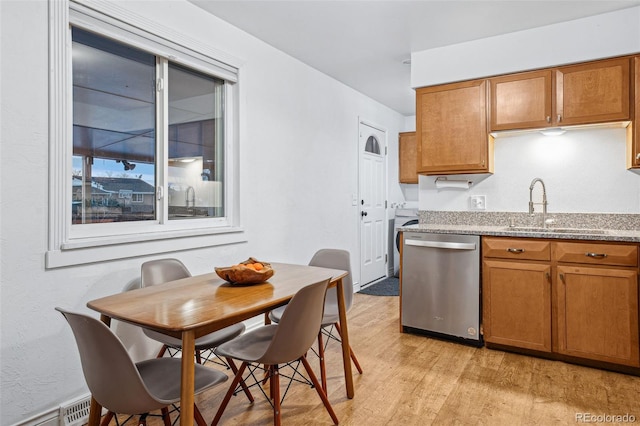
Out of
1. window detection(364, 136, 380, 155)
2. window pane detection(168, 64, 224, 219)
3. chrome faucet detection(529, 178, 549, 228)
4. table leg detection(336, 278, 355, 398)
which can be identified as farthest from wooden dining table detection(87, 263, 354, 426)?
window detection(364, 136, 380, 155)

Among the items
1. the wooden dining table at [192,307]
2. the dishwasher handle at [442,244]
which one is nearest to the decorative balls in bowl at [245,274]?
the wooden dining table at [192,307]

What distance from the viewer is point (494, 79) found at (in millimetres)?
3295

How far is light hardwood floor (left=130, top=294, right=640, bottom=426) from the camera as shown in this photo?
207cm

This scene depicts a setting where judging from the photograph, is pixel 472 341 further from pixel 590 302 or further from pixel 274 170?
pixel 274 170

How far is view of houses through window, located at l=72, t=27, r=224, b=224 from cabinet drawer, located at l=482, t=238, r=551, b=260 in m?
2.09

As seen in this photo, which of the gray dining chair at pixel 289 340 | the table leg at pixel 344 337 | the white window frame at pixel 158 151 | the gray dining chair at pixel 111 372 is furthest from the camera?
the table leg at pixel 344 337

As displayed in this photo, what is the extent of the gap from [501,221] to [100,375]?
10.5ft

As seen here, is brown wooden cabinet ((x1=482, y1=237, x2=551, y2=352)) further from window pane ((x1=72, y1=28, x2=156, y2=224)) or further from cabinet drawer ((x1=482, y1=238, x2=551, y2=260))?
window pane ((x1=72, y1=28, x2=156, y2=224))

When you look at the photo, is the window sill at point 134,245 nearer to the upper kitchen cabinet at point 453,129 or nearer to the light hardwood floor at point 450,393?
the light hardwood floor at point 450,393

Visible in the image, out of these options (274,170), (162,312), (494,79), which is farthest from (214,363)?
(494,79)

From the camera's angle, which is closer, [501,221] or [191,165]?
[191,165]

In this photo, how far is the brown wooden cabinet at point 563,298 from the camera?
2.53m
